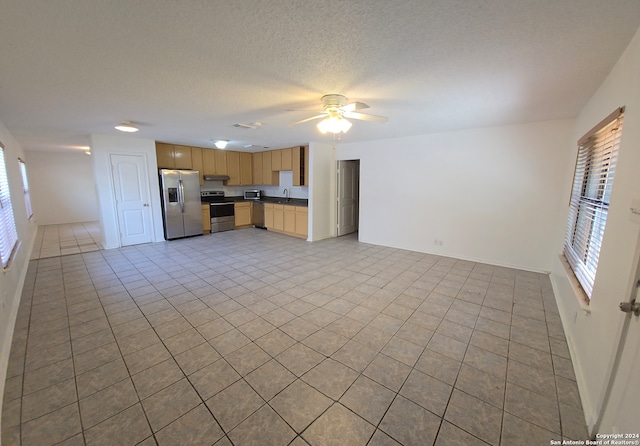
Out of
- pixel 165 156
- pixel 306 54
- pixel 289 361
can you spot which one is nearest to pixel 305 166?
pixel 165 156

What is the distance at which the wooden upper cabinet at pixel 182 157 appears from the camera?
20.1 feet

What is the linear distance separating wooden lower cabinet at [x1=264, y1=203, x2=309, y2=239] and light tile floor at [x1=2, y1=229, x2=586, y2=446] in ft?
8.59

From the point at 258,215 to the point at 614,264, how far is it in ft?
22.9

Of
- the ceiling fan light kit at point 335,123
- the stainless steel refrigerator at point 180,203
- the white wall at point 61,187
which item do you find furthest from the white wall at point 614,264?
the white wall at point 61,187

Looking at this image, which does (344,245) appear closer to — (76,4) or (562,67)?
(562,67)

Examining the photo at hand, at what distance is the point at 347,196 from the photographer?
662cm

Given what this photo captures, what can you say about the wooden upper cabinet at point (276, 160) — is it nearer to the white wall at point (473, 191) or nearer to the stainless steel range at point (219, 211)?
the stainless steel range at point (219, 211)

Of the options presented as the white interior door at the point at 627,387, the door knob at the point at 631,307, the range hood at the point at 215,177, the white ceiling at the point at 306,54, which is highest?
the white ceiling at the point at 306,54

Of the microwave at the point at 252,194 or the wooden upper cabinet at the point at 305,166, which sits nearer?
the wooden upper cabinet at the point at 305,166

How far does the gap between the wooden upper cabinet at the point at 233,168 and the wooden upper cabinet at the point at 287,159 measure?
1.54 meters

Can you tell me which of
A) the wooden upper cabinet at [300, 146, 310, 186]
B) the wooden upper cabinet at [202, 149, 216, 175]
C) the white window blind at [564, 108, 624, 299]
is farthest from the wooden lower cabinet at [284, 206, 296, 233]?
the white window blind at [564, 108, 624, 299]

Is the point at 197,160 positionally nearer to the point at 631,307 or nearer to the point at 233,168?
the point at 233,168

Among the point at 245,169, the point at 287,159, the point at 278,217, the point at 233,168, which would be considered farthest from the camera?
the point at 245,169

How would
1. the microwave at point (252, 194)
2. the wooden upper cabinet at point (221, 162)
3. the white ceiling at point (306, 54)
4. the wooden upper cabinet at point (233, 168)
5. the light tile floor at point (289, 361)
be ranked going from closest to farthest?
the white ceiling at point (306, 54)
the light tile floor at point (289, 361)
the wooden upper cabinet at point (221, 162)
the wooden upper cabinet at point (233, 168)
the microwave at point (252, 194)
